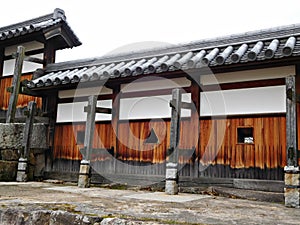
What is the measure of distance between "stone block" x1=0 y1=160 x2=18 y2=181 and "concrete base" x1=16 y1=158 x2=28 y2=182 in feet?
0.55

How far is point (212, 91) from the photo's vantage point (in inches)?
269

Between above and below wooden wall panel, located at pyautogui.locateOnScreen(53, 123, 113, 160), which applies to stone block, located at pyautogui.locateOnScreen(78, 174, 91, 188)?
below

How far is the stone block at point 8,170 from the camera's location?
26.2ft

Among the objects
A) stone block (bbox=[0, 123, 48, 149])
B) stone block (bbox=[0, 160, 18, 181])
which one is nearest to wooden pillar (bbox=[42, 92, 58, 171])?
stone block (bbox=[0, 123, 48, 149])

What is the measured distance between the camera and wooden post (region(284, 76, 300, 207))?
4.95 meters

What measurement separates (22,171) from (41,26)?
4.30 meters

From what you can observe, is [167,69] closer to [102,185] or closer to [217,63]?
[217,63]

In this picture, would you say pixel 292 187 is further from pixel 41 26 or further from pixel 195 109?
pixel 41 26

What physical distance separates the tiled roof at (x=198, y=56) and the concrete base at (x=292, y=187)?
1.91 metres

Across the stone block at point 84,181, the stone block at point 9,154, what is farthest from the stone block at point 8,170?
the stone block at point 84,181

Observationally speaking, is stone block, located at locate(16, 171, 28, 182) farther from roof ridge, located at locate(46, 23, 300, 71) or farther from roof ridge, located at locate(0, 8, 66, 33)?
roof ridge, located at locate(0, 8, 66, 33)

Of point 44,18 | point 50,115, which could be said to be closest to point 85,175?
point 50,115

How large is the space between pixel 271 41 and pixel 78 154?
215 inches

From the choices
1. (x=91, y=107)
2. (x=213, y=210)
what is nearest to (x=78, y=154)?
(x=91, y=107)
